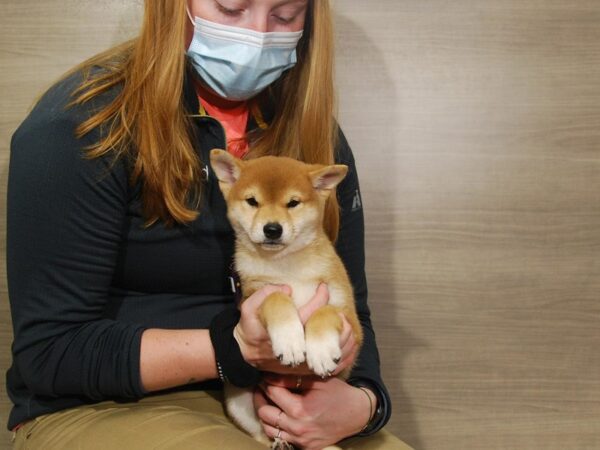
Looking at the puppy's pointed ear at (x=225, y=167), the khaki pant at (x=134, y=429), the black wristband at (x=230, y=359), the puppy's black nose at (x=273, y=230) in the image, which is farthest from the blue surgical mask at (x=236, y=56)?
the khaki pant at (x=134, y=429)

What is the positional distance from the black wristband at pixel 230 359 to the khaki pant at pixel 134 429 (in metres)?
0.08

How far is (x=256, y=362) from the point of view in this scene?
1.05m

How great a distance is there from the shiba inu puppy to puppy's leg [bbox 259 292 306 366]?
0.10ft

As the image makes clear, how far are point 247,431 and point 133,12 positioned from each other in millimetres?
1071

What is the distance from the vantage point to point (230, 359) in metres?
1.04

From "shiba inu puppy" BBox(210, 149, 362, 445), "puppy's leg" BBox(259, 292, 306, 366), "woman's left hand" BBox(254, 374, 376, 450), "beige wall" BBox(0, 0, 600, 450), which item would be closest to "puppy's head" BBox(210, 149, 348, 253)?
"shiba inu puppy" BBox(210, 149, 362, 445)

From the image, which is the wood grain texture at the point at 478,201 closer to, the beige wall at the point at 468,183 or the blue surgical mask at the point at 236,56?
the beige wall at the point at 468,183

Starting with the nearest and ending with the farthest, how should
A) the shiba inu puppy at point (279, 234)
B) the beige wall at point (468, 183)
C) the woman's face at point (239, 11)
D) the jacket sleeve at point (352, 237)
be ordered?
the shiba inu puppy at point (279, 234)
the woman's face at point (239, 11)
the jacket sleeve at point (352, 237)
the beige wall at point (468, 183)

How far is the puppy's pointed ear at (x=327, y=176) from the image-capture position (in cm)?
111

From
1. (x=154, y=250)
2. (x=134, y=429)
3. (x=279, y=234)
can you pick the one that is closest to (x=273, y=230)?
(x=279, y=234)

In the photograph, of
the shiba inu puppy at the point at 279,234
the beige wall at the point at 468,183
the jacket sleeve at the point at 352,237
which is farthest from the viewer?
the beige wall at the point at 468,183

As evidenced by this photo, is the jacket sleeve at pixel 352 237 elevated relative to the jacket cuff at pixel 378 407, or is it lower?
elevated

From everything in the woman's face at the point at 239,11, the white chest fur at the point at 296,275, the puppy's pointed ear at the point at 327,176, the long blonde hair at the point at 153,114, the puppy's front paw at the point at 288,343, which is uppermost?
the woman's face at the point at 239,11

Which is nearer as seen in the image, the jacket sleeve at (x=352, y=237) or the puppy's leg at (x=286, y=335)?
the puppy's leg at (x=286, y=335)
